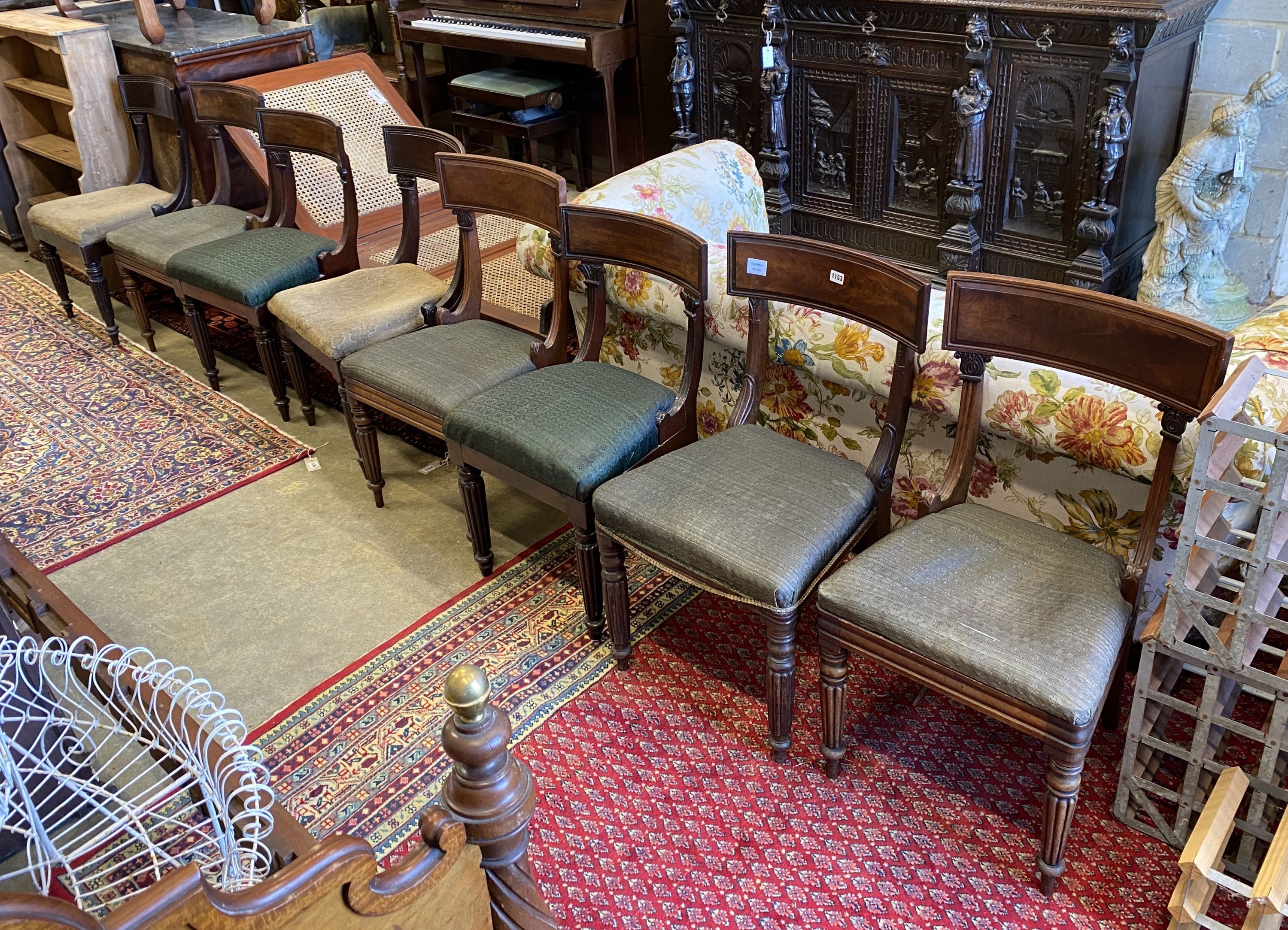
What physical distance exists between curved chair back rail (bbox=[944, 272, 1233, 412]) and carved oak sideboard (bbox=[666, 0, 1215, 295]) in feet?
6.07

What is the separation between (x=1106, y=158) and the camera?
10.9 ft

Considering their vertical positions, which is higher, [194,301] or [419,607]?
[194,301]

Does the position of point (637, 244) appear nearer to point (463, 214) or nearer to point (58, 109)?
point (463, 214)

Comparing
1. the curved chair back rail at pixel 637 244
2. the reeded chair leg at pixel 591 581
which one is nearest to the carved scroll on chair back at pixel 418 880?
the reeded chair leg at pixel 591 581

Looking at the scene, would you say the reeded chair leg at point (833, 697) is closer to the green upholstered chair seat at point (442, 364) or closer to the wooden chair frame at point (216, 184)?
the green upholstered chair seat at point (442, 364)

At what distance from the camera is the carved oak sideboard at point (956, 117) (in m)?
3.32

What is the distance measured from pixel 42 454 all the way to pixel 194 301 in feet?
2.18

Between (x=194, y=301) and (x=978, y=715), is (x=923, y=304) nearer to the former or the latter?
(x=978, y=715)

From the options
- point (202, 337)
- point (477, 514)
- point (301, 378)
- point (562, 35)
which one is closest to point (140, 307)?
point (202, 337)

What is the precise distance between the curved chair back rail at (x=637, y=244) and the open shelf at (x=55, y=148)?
2906mm

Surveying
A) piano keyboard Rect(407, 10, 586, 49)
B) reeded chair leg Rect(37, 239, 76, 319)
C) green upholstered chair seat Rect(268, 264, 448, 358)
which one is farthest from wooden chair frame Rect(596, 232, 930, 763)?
reeded chair leg Rect(37, 239, 76, 319)

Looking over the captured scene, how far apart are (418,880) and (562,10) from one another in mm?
4268

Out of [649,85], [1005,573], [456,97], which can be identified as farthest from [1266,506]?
[456,97]

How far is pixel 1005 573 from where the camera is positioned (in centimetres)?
172
